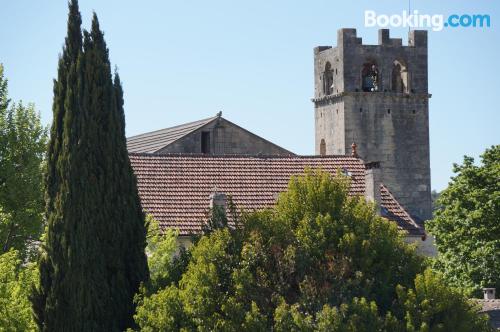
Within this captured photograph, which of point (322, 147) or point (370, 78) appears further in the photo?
point (322, 147)

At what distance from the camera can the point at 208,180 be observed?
5075 cm

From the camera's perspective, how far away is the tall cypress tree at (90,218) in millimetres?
34938

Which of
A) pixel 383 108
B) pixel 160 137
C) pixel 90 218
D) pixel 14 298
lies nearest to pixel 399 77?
pixel 383 108

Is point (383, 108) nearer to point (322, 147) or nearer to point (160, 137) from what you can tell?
point (322, 147)

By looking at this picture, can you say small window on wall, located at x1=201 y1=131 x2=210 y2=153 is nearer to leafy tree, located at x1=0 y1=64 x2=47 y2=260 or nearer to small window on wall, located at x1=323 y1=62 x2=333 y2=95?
leafy tree, located at x1=0 y1=64 x2=47 y2=260

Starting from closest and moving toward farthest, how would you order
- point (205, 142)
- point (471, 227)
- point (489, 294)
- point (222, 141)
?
point (489, 294), point (471, 227), point (222, 141), point (205, 142)

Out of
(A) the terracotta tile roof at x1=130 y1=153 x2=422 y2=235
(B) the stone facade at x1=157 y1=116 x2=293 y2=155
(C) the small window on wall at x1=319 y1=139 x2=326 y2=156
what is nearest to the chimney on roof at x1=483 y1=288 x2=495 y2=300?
→ (A) the terracotta tile roof at x1=130 y1=153 x2=422 y2=235

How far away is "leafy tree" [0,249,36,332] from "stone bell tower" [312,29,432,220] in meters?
40.4

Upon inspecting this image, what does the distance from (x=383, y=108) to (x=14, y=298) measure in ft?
146

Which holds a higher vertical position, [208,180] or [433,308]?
[208,180]

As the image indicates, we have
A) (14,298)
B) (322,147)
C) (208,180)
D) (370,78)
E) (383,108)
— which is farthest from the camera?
(322,147)

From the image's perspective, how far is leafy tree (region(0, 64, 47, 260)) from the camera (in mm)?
49781

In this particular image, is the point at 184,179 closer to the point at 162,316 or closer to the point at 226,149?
the point at 226,149

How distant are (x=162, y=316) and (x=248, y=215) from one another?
3.44m
